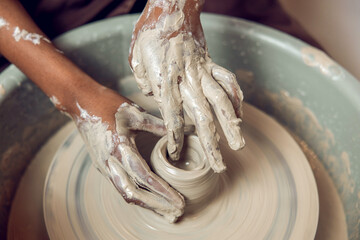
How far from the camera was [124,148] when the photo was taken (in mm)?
1110

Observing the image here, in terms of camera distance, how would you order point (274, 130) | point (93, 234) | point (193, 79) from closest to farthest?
point (193, 79) < point (93, 234) < point (274, 130)

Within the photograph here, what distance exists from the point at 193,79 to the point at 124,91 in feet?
2.56

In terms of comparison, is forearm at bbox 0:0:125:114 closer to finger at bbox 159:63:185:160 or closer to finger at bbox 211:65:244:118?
finger at bbox 159:63:185:160

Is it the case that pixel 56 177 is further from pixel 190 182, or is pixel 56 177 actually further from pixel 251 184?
pixel 251 184

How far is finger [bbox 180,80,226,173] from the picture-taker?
3.37ft

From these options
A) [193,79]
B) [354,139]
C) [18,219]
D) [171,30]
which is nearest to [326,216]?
[354,139]

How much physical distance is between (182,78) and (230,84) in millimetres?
142

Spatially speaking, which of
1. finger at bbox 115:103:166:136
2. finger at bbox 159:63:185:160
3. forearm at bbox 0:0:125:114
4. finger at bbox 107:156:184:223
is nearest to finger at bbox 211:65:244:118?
finger at bbox 159:63:185:160

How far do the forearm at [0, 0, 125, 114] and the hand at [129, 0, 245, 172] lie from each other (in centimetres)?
29

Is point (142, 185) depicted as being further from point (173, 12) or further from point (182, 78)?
point (173, 12)

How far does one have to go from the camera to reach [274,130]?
1.51 meters

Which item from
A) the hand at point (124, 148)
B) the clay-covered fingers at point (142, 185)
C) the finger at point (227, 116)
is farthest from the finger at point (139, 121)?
the finger at point (227, 116)

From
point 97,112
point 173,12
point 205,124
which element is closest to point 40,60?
point 97,112

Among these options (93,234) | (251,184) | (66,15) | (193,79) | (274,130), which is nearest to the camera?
(193,79)
